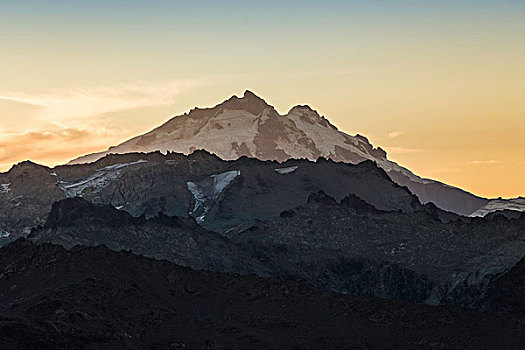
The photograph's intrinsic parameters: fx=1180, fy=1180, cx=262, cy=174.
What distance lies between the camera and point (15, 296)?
612 ft

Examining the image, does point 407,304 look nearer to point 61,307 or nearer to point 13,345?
point 61,307

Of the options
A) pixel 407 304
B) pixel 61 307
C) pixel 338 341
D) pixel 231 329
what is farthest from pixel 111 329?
pixel 407 304

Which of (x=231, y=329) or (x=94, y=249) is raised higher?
(x=94, y=249)

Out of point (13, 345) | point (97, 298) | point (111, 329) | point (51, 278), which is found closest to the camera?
point (13, 345)

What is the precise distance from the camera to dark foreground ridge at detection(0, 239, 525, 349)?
162125mm

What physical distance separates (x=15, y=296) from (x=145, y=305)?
22.6 metres

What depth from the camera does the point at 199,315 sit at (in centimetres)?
18212

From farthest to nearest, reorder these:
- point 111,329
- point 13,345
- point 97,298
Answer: point 97,298 < point 111,329 < point 13,345

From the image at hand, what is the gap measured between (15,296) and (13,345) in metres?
43.7

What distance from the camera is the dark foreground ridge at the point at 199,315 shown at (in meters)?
162

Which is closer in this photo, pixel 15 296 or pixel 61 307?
pixel 61 307

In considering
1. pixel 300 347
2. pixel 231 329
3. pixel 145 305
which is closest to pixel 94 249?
pixel 145 305

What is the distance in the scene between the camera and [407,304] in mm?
180125

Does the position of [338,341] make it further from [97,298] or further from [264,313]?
[97,298]
